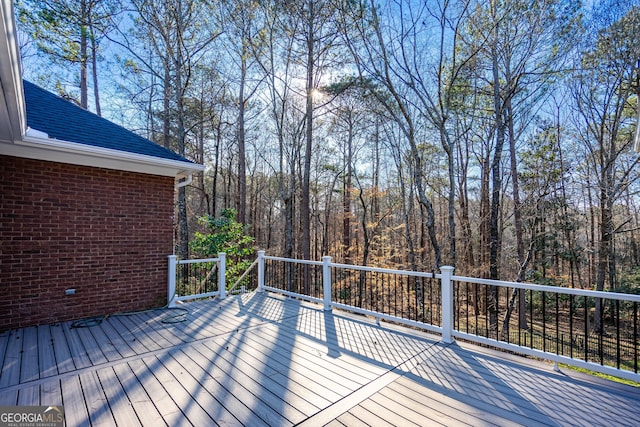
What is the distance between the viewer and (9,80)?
2.05 meters

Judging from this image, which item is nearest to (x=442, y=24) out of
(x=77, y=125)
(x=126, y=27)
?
(x=77, y=125)

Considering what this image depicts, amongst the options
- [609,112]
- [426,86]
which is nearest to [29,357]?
[426,86]

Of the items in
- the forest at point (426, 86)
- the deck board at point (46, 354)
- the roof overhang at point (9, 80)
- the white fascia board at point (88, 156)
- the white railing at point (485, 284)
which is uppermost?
the forest at point (426, 86)

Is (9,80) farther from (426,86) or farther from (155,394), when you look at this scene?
(426,86)

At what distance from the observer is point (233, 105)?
12.6 metres

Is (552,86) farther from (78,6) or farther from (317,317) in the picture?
(78,6)

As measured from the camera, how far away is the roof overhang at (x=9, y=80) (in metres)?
1.48

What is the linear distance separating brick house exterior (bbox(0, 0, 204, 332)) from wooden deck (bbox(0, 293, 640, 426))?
572 mm

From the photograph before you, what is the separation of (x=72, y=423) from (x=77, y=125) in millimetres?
4604

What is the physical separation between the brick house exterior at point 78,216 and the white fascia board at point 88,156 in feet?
0.03

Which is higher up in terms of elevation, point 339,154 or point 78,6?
point 78,6

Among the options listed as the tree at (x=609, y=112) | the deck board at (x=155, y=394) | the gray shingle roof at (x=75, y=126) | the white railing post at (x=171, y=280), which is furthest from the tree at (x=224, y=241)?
the tree at (x=609, y=112)

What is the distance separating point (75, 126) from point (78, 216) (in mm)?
1531

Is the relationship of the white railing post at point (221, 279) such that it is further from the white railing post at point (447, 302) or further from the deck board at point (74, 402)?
the white railing post at point (447, 302)
